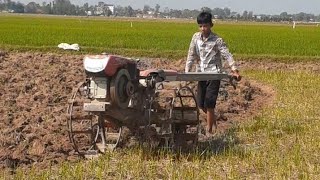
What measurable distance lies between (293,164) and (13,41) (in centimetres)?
1671

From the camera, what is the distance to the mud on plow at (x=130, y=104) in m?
5.78

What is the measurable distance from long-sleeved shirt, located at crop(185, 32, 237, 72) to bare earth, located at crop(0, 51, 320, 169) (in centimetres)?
102

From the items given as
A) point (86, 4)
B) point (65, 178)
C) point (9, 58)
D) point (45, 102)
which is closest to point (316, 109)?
point (45, 102)

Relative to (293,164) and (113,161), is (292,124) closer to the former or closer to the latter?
(293,164)

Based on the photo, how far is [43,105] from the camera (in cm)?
912

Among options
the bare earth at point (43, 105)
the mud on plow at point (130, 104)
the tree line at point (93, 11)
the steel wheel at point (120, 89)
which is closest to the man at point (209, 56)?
the mud on plow at point (130, 104)

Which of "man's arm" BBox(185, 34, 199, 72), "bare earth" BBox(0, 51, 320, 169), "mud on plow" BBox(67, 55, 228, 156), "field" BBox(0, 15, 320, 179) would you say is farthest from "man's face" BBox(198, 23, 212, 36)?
"bare earth" BBox(0, 51, 320, 169)

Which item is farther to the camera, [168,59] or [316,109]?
[168,59]

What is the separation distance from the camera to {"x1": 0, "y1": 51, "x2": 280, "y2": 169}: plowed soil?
6560 millimetres

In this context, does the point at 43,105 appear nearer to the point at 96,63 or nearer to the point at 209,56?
the point at 209,56

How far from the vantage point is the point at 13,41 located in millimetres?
21125

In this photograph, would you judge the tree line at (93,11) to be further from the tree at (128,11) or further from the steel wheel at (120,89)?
the steel wheel at (120,89)

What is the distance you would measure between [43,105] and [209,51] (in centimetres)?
300

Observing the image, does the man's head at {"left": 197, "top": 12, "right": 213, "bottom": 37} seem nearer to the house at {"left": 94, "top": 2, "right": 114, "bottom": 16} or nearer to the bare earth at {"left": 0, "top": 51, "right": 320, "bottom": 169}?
Answer: the bare earth at {"left": 0, "top": 51, "right": 320, "bottom": 169}
